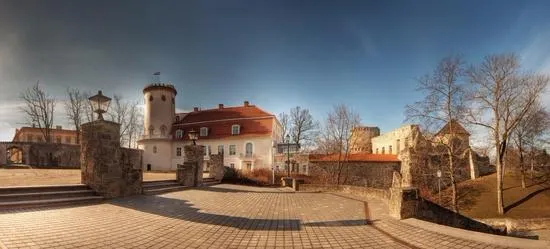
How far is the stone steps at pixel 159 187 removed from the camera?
1055 centimetres

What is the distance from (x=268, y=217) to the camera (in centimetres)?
667

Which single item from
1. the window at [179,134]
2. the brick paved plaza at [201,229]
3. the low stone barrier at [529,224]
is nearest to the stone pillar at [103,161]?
the brick paved plaza at [201,229]

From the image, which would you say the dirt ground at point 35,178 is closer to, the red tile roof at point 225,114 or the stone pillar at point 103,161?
the stone pillar at point 103,161

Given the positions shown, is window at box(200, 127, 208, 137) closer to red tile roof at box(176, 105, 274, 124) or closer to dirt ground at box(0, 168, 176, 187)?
red tile roof at box(176, 105, 274, 124)

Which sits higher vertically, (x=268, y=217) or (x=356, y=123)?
(x=356, y=123)

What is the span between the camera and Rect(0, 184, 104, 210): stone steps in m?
6.60

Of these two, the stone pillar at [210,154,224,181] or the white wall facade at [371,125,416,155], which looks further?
the white wall facade at [371,125,416,155]

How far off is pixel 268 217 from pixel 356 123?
25135 mm

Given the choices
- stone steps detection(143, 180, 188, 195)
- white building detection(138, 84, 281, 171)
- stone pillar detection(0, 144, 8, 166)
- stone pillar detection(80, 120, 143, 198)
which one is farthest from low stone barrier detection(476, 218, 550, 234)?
stone pillar detection(0, 144, 8, 166)

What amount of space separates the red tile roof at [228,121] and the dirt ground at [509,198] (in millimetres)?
20342

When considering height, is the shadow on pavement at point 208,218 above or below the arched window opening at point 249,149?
below

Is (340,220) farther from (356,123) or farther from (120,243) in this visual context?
(356,123)

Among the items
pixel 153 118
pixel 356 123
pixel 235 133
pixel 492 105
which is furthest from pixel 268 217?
pixel 153 118

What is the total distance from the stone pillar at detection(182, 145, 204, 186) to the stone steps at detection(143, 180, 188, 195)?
457 millimetres
